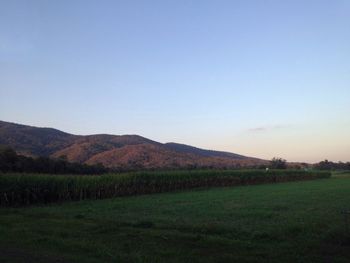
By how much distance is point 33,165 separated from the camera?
141 feet

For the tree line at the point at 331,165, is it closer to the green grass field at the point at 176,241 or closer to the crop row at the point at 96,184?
the crop row at the point at 96,184

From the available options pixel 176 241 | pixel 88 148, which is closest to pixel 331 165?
pixel 88 148

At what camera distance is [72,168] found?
49656 mm

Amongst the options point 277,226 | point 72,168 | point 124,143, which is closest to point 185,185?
point 72,168

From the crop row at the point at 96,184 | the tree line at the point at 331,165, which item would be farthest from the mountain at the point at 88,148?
the tree line at the point at 331,165

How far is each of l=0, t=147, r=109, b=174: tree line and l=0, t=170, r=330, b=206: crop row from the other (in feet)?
22.0

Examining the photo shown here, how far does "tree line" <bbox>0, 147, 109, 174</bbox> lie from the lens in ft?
131

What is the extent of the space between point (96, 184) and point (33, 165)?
856cm

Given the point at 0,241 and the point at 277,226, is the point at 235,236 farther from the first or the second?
the point at 0,241

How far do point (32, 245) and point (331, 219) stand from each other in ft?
39.2

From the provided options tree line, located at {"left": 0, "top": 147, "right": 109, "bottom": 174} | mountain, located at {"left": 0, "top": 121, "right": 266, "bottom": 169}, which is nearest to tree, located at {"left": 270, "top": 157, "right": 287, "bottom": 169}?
mountain, located at {"left": 0, "top": 121, "right": 266, "bottom": 169}

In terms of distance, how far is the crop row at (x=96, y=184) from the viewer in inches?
1230

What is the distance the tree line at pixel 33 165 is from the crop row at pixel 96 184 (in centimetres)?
671

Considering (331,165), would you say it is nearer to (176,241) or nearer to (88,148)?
(88,148)
